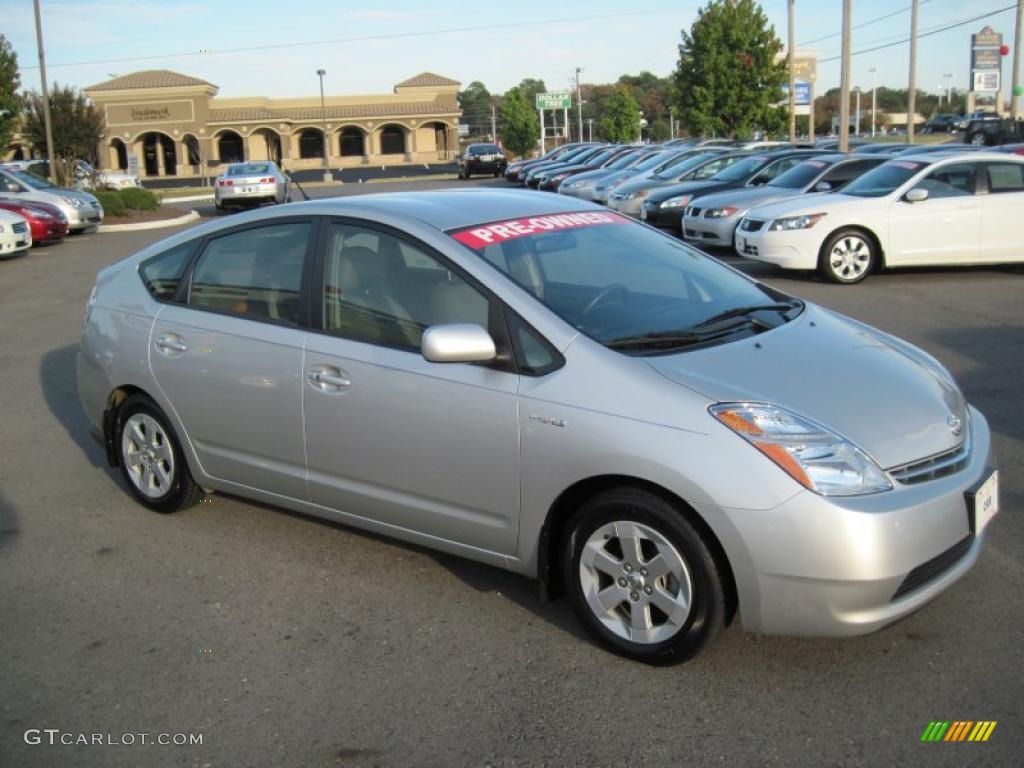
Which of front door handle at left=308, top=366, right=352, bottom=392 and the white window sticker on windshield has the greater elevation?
the white window sticker on windshield

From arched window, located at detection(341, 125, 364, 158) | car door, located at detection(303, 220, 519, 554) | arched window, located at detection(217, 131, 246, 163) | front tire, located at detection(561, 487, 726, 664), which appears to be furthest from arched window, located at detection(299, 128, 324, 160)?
front tire, located at detection(561, 487, 726, 664)

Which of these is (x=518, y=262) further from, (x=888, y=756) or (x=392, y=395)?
(x=888, y=756)

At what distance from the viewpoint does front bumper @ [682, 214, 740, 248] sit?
1508 centimetres

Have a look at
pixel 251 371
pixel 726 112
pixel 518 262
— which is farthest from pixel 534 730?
pixel 726 112

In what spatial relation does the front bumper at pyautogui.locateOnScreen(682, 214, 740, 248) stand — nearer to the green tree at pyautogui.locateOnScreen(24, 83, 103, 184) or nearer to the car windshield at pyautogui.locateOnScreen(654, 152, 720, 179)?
the car windshield at pyautogui.locateOnScreen(654, 152, 720, 179)

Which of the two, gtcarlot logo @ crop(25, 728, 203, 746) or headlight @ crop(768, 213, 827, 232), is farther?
headlight @ crop(768, 213, 827, 232)

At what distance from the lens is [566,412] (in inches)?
150

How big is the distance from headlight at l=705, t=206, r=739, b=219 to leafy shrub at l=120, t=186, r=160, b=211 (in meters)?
20.2

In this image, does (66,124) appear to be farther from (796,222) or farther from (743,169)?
(796,222)

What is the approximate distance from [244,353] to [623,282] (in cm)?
180

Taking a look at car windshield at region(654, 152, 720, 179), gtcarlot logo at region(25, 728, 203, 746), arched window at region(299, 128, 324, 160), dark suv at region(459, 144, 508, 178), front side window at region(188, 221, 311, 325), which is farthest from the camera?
arched window at region(299, 128, 324, 160)

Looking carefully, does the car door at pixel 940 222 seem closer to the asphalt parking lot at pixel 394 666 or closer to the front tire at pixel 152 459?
the asphalt parking lot at pixel 394 666

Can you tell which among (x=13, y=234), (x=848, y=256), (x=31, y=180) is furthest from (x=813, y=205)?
(x=31, y=180)

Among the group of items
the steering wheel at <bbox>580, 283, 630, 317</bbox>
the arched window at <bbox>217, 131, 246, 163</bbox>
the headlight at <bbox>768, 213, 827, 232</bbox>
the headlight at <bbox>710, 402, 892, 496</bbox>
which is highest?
the arched window at <bbox>217, 131, 246, 163</bbox>
